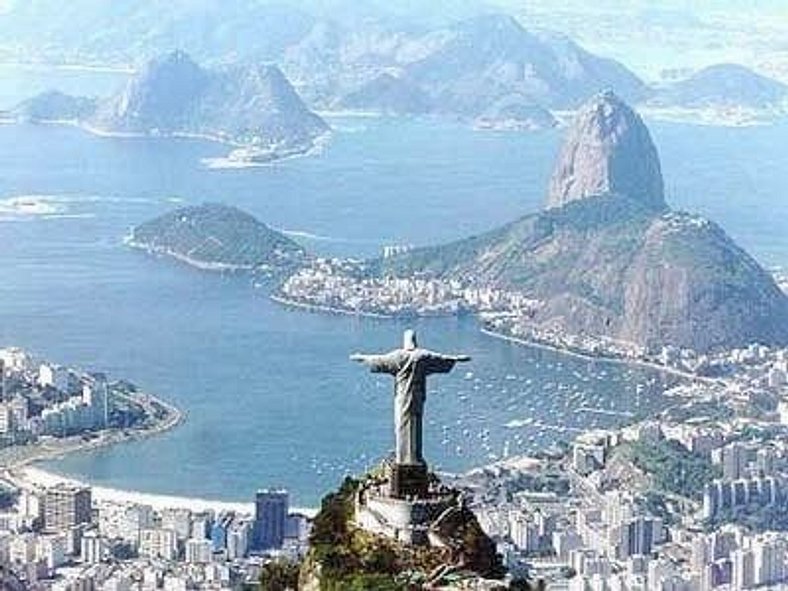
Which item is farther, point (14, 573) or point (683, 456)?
point (683, 456)

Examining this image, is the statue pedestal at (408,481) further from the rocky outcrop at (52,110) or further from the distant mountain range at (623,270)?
the rocky outcrop at (52,110)

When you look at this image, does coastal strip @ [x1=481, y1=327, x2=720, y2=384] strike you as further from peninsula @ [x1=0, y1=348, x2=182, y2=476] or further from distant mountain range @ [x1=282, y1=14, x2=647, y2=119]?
distant mountain range @ [x1=282, y1=14, x2=647, y2=119]

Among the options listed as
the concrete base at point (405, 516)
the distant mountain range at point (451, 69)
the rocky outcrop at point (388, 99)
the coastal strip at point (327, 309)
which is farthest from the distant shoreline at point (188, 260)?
the concrete base at point (405, 516)

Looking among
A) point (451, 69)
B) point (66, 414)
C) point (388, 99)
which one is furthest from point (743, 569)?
point (451, 69)

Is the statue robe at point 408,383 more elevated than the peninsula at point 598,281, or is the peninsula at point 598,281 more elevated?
the statue robe at point 408,383

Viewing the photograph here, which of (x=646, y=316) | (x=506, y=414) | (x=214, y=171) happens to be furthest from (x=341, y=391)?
(x=214, y=171)

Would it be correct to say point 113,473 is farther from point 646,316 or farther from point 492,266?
point 492,266

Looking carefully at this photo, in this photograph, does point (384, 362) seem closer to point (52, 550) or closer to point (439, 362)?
point (439, 362)
